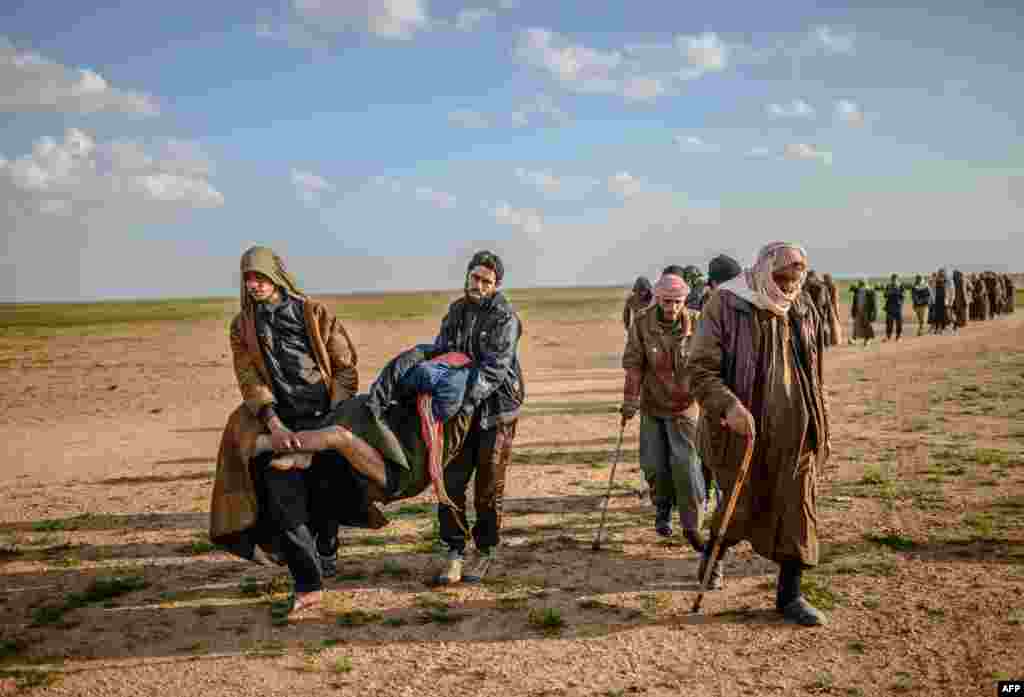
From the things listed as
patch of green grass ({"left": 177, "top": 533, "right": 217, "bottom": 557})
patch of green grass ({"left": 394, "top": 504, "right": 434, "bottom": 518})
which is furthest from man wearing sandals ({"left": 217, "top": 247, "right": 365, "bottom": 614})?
patch of green grass ({"left": 394, "top": 504, "right": 434, "bottom": 518})

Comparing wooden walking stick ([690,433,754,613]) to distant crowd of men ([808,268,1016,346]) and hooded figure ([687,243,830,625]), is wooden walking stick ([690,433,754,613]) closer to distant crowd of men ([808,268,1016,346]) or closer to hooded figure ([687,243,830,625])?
hooded figure ([687,243,830,625])

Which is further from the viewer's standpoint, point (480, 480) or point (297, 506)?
point (480, 480)

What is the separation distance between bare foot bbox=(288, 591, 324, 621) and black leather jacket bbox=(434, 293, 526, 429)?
5.09 feet

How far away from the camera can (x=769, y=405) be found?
4.61m

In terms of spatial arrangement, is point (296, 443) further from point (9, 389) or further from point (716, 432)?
point (9, 389)

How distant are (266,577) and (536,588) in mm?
2051

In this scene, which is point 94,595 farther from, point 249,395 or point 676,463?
point 676,463

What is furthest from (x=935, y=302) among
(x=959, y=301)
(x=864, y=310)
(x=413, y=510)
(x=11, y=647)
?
(x=11, y=647)

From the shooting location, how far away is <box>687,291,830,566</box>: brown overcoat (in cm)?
459

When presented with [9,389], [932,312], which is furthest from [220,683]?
[932,312]

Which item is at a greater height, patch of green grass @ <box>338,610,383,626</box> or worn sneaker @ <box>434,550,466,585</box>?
worn sneaker @ <box>434,550,466,585</box>

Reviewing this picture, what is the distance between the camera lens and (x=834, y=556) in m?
5.94

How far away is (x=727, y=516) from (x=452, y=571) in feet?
6.51

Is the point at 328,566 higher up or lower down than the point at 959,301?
lower down
